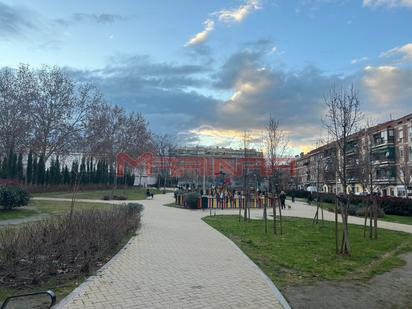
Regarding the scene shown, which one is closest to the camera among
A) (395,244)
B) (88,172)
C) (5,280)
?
(5,280)

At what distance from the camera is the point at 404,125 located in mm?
63844

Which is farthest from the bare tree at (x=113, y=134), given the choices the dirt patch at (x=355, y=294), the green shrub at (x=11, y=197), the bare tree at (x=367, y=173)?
the dirt patch at (x=355, y=294)

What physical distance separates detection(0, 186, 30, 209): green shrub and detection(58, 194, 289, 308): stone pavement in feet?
36.0

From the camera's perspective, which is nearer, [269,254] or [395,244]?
[269,254]

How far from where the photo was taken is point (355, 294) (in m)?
6.46

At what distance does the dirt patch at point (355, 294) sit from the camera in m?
5.89

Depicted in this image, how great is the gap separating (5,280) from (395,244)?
38.3ft

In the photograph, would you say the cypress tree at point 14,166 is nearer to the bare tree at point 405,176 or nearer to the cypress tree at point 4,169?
the cypress tree at point 4,169

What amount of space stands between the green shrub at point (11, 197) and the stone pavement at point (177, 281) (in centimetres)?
1099

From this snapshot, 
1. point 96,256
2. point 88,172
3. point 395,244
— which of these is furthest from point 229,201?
point 88,172

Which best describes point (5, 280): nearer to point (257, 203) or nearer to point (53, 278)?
point (53, 278)

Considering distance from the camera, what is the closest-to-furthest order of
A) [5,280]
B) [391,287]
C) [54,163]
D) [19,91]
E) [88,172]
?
[5,280] → [391,287] → [19,91] → [54,163] → [88,172]

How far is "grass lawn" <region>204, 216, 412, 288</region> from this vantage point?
796 cm

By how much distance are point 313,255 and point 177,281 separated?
14.7 feet
